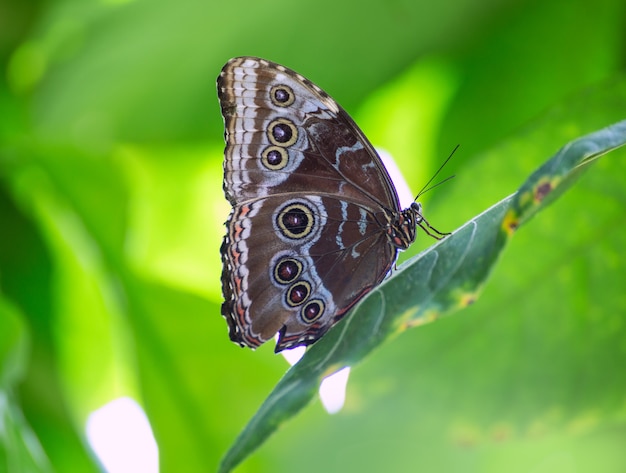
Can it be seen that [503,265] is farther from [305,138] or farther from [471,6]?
[471,6]

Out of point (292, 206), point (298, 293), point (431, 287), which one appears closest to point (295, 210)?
point (292, 206)

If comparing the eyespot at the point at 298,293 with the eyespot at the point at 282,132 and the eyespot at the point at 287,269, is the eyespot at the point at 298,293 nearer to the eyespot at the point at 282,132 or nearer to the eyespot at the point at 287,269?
the eyespot at the point at 287,269

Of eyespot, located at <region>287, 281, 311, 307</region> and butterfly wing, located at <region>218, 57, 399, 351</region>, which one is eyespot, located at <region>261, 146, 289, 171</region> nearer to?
butterfly wing, located at <region>218, 57, 399, 351</region>

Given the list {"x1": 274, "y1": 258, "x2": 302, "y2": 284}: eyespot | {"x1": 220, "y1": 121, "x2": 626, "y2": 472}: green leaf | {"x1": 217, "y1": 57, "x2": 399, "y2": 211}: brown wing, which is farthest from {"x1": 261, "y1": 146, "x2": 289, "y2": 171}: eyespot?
{"x1": 220, "y1": 121, "x2": 626, "y2": 472}: green leaf

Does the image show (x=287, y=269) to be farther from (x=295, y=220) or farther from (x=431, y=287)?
(x=431, y=287)

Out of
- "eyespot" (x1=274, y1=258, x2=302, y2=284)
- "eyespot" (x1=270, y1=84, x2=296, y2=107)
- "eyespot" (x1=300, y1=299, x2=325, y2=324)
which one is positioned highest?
"eyespot" (x1=270, y1=84, x2=296, y2=107)

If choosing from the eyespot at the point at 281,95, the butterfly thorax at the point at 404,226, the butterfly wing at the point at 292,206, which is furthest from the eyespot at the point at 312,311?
the eyespot at the point at 281,95

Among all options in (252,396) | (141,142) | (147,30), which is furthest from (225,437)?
(147,30)
